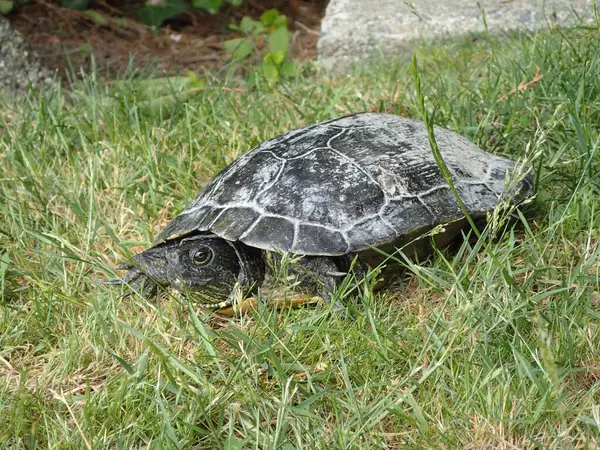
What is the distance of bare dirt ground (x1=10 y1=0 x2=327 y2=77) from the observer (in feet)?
18.5

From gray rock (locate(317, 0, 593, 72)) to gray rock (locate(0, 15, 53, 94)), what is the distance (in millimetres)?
1919

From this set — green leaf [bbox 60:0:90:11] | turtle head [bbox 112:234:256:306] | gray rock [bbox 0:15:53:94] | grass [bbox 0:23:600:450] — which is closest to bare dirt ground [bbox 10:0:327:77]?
green leaf [bbox 60:0:90:11]

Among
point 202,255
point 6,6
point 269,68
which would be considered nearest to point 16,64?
point 6,6

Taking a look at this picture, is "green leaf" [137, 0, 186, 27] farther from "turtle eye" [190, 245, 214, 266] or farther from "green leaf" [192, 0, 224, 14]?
"turtle eye" [190, 245, 214, 266]

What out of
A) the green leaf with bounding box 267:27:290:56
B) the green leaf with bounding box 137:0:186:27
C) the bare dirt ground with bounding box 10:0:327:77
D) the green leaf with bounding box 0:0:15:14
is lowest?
the bare dirt ground with bounding box 10:0:327:77

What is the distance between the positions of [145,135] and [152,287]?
117 centimetres

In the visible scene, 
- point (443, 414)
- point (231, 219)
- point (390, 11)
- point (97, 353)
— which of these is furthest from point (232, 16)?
point (443, 414)

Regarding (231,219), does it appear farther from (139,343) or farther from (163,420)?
(163,420)

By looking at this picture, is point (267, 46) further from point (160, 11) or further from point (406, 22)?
point (160, 11)

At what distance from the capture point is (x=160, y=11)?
252 inches

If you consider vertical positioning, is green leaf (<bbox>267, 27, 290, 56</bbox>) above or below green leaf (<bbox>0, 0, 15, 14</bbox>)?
below

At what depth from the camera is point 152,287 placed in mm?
2764

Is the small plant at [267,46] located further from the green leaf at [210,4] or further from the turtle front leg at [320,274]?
the turtle front leg at [320,274]

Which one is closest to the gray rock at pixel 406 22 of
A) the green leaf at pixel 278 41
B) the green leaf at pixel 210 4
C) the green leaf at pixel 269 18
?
the green leaf at pixel 278 41
